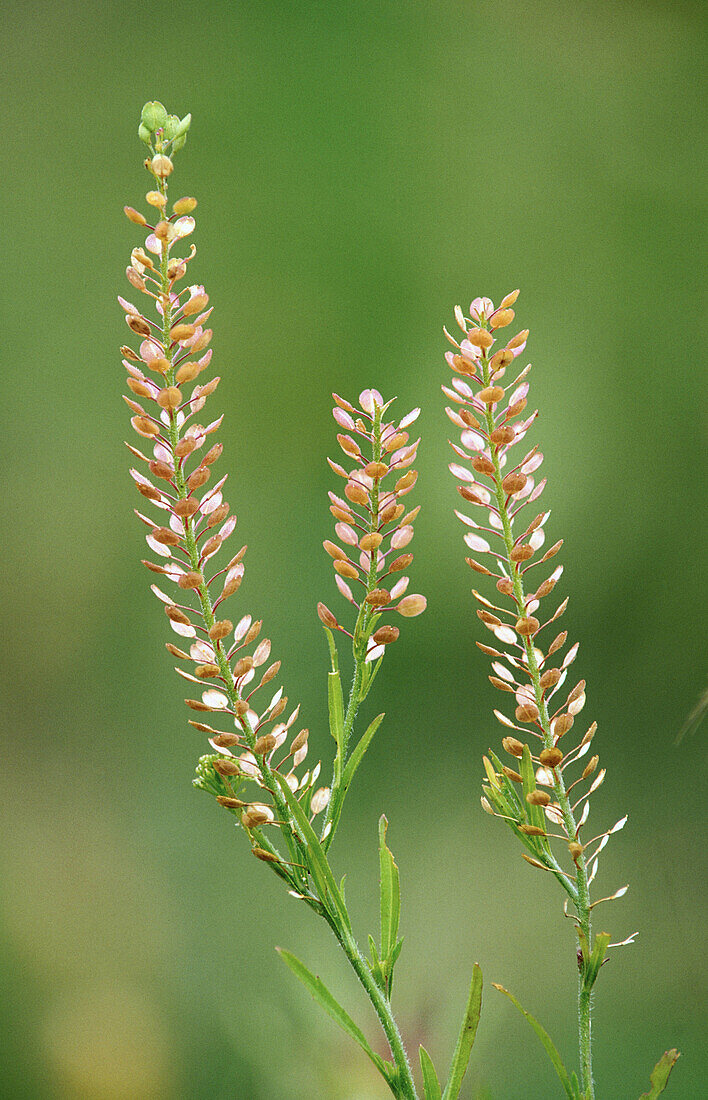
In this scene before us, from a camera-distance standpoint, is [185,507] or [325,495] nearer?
[185,507]

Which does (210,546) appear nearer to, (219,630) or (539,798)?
(219,630)

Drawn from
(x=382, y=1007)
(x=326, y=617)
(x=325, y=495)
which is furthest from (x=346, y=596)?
(x=325, y=495)

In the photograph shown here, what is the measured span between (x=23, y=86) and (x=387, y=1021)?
28.0 inches

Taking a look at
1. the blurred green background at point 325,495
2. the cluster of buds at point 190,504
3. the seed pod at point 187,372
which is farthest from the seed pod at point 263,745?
the blurred green background at point 325,495

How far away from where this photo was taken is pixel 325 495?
0.68 meters

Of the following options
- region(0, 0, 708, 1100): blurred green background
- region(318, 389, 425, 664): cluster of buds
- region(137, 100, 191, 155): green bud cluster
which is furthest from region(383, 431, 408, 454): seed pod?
region(0, 0, 708, 1100): blurred green background

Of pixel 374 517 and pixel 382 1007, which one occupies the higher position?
pixel 374 517

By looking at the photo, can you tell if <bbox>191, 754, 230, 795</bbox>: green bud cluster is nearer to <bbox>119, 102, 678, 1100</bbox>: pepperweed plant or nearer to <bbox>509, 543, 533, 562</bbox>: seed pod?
<bbox>119, 102, 678, 1100</bbox>: pepperweed plant

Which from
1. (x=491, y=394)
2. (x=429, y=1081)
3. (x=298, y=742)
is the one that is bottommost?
(x=429, y=1081)

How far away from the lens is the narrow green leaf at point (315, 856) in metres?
0.27

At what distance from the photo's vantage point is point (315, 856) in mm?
271

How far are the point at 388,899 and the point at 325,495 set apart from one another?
0.41 metres

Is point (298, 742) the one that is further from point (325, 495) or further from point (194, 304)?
point (325, 495)

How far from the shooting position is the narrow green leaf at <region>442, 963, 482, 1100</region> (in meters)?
0.27
